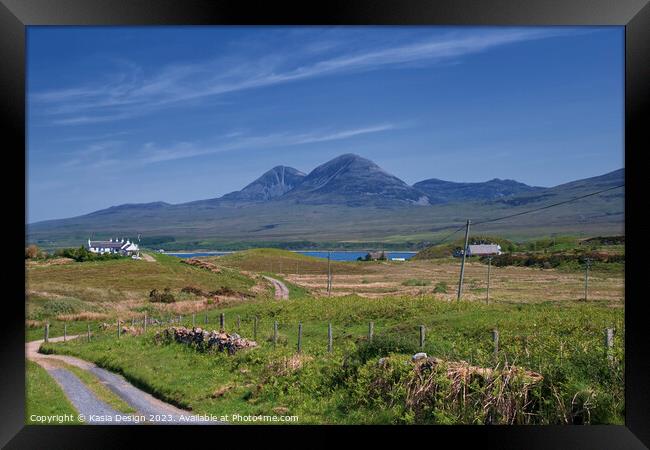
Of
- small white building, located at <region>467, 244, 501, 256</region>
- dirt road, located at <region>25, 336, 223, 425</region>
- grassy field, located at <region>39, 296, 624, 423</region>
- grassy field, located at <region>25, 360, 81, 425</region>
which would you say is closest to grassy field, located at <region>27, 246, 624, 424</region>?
grassy field, located at <region>39, 296, 624, 423</region>

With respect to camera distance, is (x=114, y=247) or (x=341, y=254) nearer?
(x=114, y=247)

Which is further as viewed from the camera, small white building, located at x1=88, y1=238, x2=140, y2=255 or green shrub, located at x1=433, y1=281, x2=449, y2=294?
green shrub, located at x1=433, y1=281, x2=449, y2=294

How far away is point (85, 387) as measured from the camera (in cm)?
454

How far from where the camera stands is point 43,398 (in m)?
3.91

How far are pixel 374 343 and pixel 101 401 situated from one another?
7.45 ft

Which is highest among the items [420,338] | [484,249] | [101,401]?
[484,249]

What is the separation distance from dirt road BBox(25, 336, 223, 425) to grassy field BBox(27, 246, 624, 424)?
12 centimetres

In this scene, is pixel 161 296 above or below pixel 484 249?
below

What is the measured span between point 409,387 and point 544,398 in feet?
3.00

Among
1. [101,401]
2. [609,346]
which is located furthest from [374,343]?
[101,401]

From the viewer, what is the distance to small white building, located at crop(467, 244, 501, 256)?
8.38m

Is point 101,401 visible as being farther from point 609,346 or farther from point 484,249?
point 484,249

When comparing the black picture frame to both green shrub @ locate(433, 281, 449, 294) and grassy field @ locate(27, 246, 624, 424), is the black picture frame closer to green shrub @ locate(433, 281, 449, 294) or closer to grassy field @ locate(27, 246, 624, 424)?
grassy field @ locate(27, 246, 624, 424)

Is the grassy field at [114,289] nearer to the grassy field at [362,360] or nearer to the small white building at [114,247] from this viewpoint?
the small white building at [114,247]
